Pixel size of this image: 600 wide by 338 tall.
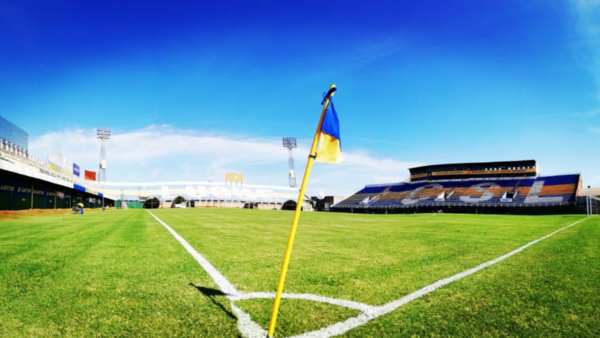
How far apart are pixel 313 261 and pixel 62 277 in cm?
417

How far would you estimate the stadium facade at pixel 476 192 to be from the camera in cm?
5078

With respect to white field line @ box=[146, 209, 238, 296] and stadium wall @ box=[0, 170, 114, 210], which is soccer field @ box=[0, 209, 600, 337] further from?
stadium wall @ box=[0, 170, 114, 210]

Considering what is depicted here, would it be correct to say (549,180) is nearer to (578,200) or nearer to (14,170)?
(578,200)

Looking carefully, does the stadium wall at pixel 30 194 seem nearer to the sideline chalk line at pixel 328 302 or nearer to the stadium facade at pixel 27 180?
the stadium facade at pixel 27 180

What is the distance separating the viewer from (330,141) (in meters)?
3.55

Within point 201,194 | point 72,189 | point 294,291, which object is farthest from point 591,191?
point 201,194

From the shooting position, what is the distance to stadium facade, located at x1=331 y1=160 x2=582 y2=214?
50.8 m

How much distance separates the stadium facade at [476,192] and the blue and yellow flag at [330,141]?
5766cm

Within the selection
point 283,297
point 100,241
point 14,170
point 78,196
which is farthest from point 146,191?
point 283,297

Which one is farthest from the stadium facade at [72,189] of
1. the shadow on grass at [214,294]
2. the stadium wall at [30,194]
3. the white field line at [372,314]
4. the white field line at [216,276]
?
the white field line at [372,314]

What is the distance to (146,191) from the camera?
95.9 m

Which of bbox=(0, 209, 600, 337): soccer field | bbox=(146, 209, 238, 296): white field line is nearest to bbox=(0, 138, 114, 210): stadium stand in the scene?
bbox=(146, 209, 238, 296): white field line

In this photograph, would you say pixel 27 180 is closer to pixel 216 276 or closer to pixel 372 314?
pixel 216 276

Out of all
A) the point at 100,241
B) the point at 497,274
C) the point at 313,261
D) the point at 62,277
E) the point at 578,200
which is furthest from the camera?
the point at 578,200
